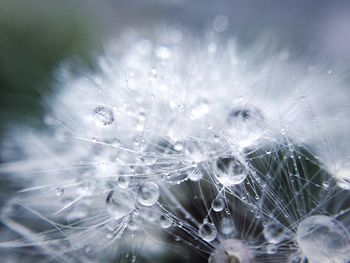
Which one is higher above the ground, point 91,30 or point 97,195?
point 91,30

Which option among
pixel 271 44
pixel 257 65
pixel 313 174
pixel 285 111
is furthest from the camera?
pixel 271 44

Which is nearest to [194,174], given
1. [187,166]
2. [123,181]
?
[187,166]

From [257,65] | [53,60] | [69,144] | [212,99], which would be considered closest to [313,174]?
[212,99]

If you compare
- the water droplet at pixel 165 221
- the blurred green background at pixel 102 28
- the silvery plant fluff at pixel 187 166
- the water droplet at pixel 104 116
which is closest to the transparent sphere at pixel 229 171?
the silvery plant fluff at pixel 187 166

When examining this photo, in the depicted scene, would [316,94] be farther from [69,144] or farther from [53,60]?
[53,60]

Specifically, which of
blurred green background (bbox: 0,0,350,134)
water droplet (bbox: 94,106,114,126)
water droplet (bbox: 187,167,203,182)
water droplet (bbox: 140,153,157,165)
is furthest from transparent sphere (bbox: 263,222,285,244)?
blurred green background (bbox: 0,0,350,134)

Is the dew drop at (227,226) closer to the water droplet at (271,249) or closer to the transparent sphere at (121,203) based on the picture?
the water droplet at (271,249)
